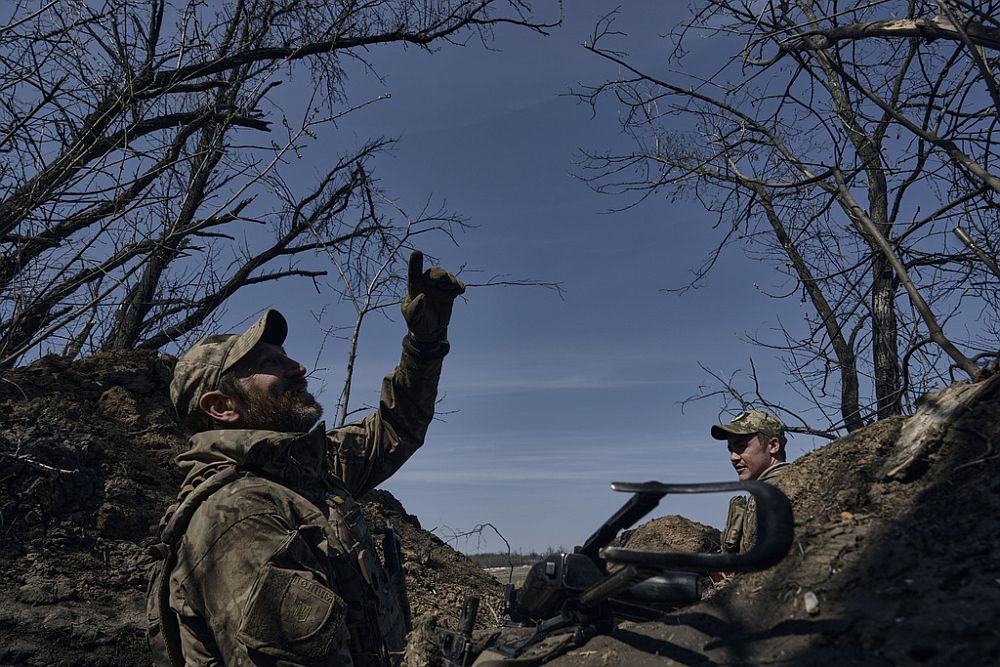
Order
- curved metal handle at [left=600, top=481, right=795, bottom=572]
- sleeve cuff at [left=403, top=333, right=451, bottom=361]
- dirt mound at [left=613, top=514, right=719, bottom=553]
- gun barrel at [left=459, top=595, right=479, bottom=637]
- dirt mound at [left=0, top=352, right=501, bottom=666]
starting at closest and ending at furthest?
1. curved metal handle at [left=600, top=481, right=795, bottom=572]
2. gun barrel at [left=459, top=595, right=479, bottom=637]
3. sleeve cuff at [left=403, top=333, right=451, bottom=361]
4. dirt mound at [left=0, top=352, right=501, bottom=666]
5. dirt mound at [left=613, top=514, right=719, bottom=553]

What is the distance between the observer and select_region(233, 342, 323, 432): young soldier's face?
333 cm

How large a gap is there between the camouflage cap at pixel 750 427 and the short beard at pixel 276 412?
3.31 meters

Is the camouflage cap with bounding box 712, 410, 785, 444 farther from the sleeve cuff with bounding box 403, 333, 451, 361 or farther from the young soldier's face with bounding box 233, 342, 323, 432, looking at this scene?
the young soldier's face with bounding box 233, 342, 323, 432

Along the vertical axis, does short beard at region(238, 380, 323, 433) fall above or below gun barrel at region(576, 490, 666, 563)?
above

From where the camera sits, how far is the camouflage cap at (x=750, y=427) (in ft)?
18.0

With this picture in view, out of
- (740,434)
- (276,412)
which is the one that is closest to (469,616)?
(276,412)

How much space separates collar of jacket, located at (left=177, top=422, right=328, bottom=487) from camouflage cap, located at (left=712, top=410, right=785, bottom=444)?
3.35 m

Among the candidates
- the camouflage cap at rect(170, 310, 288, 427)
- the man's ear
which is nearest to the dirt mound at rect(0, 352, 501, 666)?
the camouflage cap at rect(170, 310, 288, 427)

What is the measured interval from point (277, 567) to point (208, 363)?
1247mm

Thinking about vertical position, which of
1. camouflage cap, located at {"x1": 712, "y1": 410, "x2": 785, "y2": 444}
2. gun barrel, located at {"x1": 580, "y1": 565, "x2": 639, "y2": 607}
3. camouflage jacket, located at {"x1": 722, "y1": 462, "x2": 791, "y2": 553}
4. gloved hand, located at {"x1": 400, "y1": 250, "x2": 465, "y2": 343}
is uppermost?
gloved hand, located at {"x1": 400, "y1": 250, "x2": 465, "y2": 343}

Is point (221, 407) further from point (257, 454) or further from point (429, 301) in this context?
point (429, 301)

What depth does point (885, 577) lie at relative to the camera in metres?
1.88

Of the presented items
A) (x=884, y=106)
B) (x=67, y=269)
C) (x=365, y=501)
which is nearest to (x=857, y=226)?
(x=884, y=106)

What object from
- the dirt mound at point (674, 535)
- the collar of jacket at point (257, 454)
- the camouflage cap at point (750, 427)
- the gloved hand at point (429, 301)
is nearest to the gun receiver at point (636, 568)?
the collar of jacket at point (257, 454)
